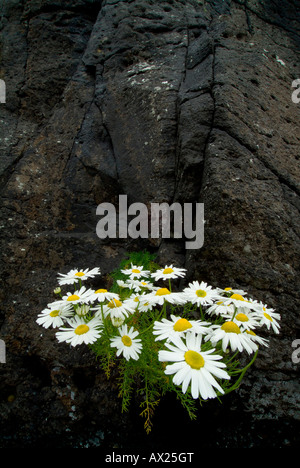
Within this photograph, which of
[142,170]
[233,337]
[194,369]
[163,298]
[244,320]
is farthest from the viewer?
[142,170]

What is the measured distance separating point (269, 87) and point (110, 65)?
6.98 ft

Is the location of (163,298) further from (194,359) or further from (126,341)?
(194,359)

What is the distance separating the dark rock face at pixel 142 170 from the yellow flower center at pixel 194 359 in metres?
0.96

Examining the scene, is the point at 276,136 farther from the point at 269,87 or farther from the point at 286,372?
the point at 286,372

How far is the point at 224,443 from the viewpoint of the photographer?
66.6 inches

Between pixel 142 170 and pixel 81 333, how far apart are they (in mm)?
2064

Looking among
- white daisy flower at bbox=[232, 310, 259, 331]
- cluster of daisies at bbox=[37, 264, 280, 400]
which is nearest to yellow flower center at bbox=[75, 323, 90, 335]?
cluster of daisies at bbox=[37, 264, 280, 400]

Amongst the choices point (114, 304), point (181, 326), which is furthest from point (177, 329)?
point (114, 304)

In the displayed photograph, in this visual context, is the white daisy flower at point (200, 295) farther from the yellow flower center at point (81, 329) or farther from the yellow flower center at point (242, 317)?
the yellow flower center at point (81, 329)

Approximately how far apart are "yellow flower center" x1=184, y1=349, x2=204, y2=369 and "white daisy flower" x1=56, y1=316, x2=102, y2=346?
0.46 m

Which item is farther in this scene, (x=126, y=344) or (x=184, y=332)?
(x=126, y=344)

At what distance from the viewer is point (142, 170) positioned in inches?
117

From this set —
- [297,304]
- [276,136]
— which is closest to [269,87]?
[276,136]

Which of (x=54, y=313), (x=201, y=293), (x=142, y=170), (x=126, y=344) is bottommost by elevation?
(x=126, y=344)
